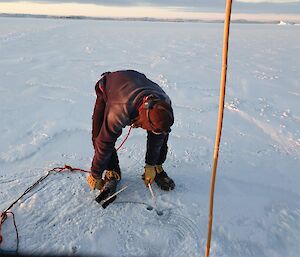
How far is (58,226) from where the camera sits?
290cm

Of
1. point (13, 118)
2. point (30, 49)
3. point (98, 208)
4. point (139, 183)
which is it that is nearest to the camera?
point (98, 208)

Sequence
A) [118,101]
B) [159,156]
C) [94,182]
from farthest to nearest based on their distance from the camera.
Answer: [159,156]
[94,182]
[118,101]

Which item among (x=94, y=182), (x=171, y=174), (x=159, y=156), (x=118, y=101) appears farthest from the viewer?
(x=171, y=174)

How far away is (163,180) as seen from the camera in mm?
3389


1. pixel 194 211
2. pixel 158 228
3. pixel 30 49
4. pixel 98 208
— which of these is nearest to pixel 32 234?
pixel 98 208

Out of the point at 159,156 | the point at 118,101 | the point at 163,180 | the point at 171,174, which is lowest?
the point at 171,174

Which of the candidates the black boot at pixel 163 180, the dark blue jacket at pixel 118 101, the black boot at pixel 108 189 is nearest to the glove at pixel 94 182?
the black boot at pixel 108 189

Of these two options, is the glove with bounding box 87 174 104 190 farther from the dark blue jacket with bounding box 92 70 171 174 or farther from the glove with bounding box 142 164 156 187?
the glove with bounding box 142 164 156 187

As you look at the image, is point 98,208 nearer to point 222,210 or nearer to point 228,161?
point 222,210

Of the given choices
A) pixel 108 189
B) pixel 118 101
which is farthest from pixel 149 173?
pixel 118 101

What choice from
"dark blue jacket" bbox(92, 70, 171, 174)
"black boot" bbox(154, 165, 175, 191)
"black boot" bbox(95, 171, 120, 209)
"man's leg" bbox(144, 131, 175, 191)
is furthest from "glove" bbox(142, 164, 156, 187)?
"dark blue jacket" bbox(92, 70, 171, 174)

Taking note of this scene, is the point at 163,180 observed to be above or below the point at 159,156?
below

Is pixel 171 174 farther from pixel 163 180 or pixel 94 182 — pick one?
pixel 94 182

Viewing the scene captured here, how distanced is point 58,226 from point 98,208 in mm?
388
